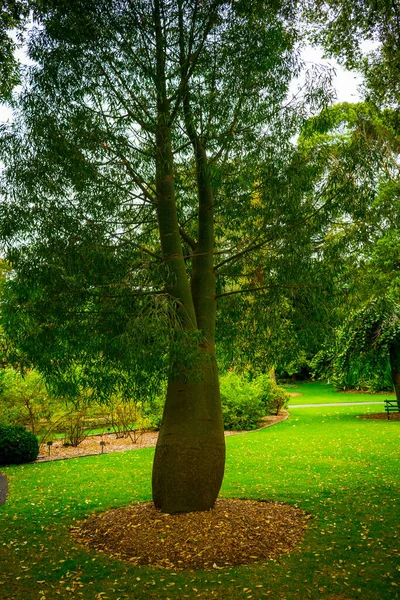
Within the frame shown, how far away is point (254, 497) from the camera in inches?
357

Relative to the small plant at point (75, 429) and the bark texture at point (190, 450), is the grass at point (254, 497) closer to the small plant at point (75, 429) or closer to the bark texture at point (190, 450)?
the bark texture at point (190, 450)

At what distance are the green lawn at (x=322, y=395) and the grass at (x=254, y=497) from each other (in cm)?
1866

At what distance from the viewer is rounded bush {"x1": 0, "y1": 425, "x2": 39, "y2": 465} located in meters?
14.1

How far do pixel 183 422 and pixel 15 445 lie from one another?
885cm

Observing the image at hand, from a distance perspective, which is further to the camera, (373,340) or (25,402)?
(373,340)

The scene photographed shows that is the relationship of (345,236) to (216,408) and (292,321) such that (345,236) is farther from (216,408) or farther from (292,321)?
(216,408)

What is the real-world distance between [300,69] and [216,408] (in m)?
5.18

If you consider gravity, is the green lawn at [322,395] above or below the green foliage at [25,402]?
below

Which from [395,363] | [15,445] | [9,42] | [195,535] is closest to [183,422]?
[195,535]

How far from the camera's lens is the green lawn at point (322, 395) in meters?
34.4

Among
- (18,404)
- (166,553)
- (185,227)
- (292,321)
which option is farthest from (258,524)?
(18,404)

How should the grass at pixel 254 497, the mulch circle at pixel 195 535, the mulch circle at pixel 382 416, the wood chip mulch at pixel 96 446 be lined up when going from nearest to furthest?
the grass at pixel 254 497 < the mulch circle at pixel 195 535 < the wood chip mulch at pixel 96 446 < the mulch circle at pixel 382 416

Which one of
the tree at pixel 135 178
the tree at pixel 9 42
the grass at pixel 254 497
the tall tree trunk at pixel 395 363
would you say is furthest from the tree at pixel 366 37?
the tall tree trunk at pixel 395 363

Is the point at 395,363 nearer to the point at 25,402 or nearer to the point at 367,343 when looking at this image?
the point at 367,343
